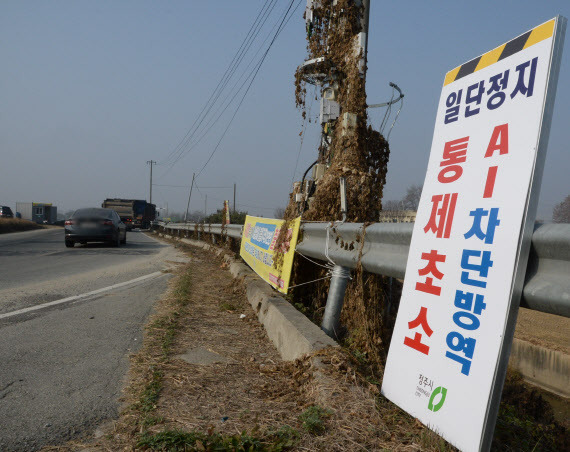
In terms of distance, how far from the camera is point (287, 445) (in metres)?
2.04

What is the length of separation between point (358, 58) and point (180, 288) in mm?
4030

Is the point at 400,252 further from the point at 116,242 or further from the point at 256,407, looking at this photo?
the point at 116,242

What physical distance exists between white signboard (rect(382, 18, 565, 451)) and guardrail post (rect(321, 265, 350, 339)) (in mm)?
1262

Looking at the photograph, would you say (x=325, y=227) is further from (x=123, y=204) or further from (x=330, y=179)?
(x=123, y=204)

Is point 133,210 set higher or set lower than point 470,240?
lower

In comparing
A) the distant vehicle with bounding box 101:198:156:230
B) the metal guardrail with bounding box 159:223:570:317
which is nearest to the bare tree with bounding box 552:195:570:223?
the metal guardrail with bounding box 159:223:570:317

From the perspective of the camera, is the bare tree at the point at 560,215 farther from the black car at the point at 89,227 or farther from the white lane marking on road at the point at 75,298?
the black car at the point at 89,227

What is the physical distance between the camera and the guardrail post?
151 inches

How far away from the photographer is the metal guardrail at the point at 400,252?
1.89 metres

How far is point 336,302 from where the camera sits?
383cm

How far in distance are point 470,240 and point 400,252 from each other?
0.92 m

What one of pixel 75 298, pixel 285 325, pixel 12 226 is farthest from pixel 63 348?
pixel 12 226

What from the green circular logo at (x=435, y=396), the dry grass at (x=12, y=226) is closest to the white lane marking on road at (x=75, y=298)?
the green circular logo at (x=435, y=396)

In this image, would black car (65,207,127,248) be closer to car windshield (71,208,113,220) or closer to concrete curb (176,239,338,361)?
car windshield (71,208,113,220)
